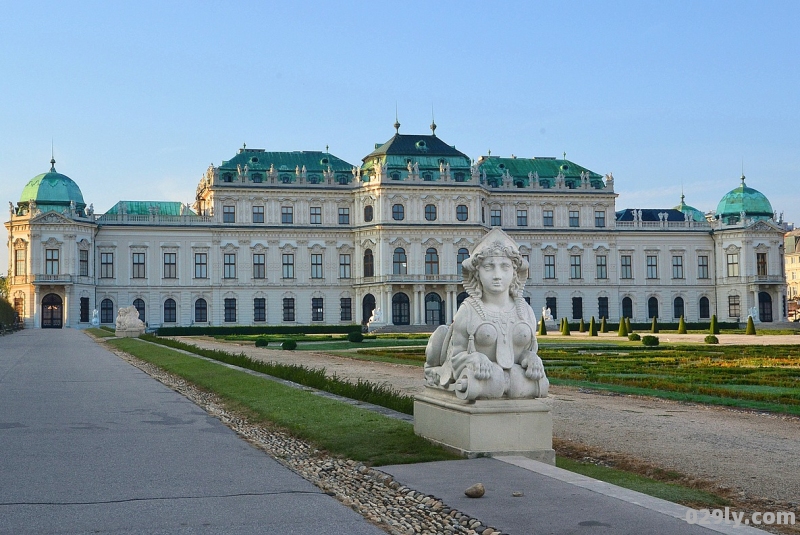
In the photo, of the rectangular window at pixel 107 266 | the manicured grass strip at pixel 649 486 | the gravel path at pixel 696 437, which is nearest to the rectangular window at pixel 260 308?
the rectangular window at pixel 107 266

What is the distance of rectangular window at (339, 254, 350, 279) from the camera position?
3058 inches

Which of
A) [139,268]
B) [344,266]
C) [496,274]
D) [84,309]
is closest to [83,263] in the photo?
[84,309]

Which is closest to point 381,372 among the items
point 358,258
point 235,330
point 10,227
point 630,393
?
point 630,393

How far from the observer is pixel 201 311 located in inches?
2980

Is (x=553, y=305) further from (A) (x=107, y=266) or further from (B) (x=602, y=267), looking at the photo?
(A) (x=107, y=266)

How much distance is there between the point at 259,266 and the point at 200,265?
15.6 feet

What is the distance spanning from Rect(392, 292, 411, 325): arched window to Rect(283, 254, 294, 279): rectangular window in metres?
8.97

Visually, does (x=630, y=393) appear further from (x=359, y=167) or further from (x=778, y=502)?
(x=359, y=167)

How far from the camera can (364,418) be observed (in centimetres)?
1211

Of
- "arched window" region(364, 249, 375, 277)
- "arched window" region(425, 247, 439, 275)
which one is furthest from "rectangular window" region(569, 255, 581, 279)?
"arched window" region(364, 249, 375, 277)

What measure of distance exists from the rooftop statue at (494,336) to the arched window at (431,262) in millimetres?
65783

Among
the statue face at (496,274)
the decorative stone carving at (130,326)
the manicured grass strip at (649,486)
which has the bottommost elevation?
the manicured grass strip at (649,486)

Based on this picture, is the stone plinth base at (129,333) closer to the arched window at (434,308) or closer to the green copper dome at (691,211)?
the arched window at (434,308)

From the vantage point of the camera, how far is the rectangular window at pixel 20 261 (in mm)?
72625
